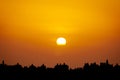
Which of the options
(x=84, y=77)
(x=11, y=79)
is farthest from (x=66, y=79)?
(x=11, y=79)

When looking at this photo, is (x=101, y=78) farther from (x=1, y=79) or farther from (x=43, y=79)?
(x=1, y=79)

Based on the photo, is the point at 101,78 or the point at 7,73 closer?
the point at 101,78

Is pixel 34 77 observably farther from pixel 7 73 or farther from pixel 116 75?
pixel 116 75

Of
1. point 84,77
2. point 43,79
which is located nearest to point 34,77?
point 43,79

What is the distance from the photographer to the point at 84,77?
19362cm

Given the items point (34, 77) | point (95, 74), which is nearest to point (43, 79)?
point (34, 77)

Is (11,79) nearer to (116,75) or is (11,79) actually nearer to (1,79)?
(1,79)

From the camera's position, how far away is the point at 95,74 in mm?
193625

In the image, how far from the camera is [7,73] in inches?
7864

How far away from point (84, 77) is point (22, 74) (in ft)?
70.9

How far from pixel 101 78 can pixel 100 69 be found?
11.7 m

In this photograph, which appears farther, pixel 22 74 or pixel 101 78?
pixel 22 74

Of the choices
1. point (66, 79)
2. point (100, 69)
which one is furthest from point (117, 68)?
point (66, 79)

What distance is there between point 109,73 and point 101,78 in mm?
4608
